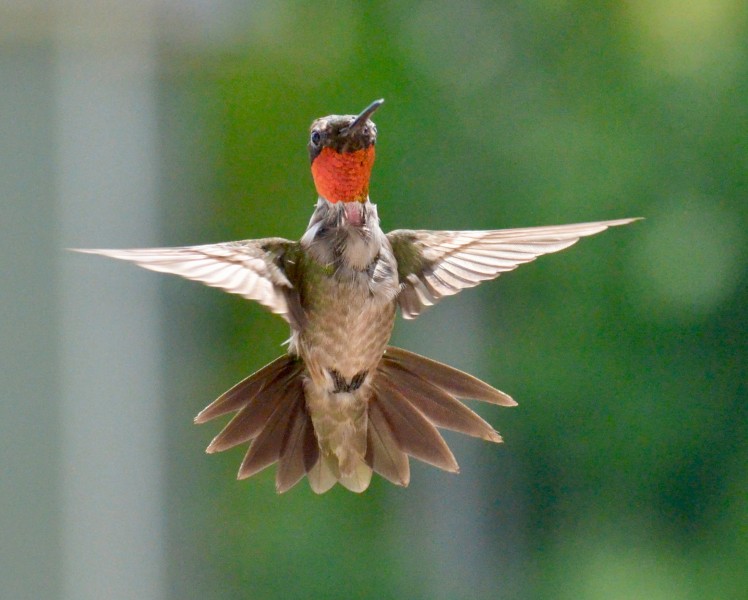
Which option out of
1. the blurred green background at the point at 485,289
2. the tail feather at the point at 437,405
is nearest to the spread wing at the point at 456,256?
the tail feather at the point at 437,405

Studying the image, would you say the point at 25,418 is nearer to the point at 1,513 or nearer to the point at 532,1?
the point at 1,513

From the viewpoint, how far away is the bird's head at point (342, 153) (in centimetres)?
91

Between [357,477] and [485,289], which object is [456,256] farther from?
[485,289]

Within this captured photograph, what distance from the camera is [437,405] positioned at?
1091 millimetres

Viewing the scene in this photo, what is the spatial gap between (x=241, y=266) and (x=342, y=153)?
171 millimetres

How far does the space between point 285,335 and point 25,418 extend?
930 millimetres

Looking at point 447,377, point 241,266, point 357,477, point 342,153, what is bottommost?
point 357,477

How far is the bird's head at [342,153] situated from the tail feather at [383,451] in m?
0.27

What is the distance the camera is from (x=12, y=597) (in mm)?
3006

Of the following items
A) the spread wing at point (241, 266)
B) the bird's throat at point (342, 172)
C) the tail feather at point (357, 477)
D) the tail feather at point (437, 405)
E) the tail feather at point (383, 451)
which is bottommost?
the tail feather at point (357, 477)

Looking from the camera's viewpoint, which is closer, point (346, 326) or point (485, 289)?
point (346, 326)

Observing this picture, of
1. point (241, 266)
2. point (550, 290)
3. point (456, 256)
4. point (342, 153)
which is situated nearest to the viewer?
point (241, 266)

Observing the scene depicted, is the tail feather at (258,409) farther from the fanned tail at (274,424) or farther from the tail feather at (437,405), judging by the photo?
the tail feather at (437,405)

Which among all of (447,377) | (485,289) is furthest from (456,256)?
(485,289)
